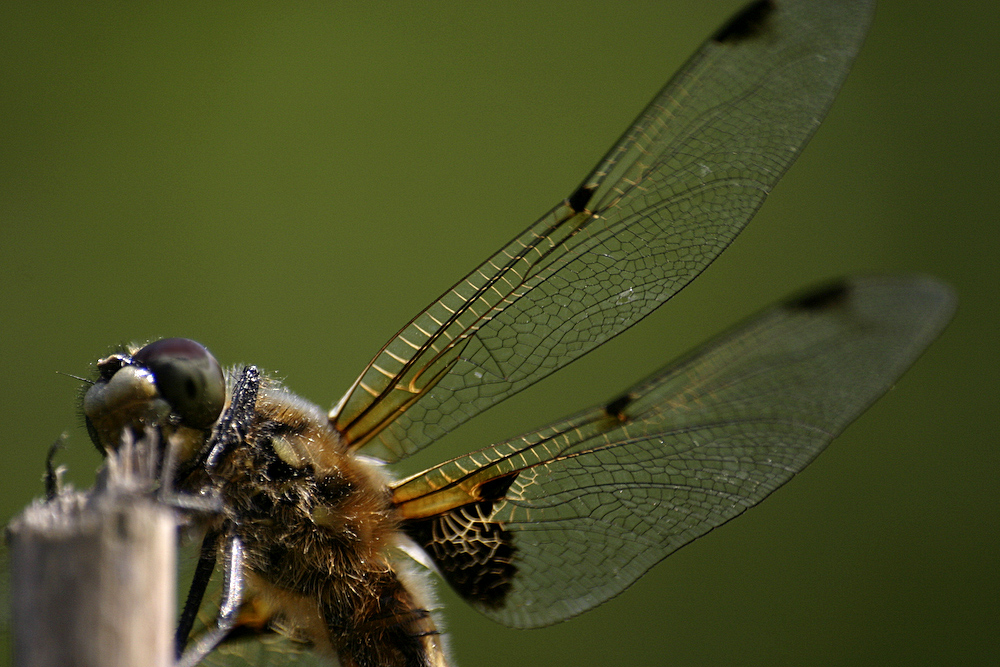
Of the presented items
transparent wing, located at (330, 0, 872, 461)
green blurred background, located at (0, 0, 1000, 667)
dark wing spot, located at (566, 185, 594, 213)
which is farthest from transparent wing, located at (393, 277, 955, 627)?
green blurred background, located at (0, 0, 1000, 667)

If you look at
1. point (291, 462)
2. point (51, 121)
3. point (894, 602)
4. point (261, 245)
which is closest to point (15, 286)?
point (51, 121)

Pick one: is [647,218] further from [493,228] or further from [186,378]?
[493,228]

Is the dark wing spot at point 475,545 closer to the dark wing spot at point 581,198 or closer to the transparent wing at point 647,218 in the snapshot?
the transparent wing at point 647,218

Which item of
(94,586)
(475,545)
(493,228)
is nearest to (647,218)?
(475,545)

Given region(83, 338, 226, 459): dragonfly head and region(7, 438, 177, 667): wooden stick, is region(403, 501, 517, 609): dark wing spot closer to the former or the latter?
region(83, 338, 226, 459): dragonfly head

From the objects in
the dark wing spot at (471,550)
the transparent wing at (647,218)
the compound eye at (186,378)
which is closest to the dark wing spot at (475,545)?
the dark wing spot at (471,550)

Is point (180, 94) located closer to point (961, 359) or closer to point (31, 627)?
point (31, 627)

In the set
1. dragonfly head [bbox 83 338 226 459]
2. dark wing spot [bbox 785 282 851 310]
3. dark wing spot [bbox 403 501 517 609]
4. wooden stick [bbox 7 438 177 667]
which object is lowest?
wooden stick [bbox 7 438 177 667]
